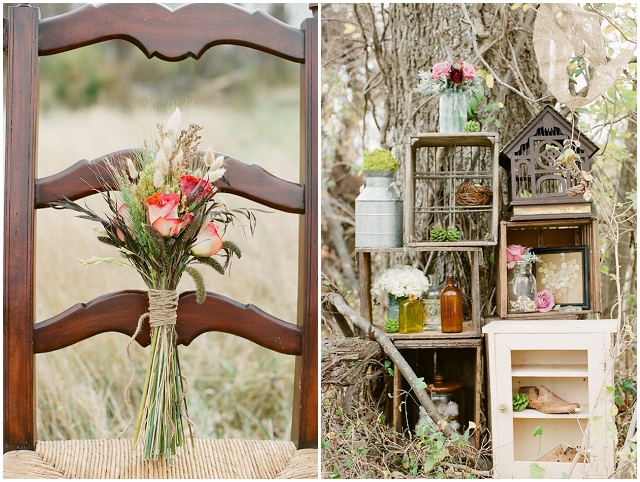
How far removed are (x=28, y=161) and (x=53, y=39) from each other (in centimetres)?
35

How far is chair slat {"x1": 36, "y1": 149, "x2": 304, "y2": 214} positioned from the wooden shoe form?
3.09 ft

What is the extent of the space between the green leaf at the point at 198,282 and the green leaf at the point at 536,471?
109 cm

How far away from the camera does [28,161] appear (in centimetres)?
168

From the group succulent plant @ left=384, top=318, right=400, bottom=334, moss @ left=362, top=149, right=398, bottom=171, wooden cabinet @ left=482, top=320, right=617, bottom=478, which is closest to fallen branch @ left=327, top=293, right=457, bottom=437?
succulent plant @ left=384, top=318, right=400, bottom=334

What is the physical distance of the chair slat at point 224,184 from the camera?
1.70 metres

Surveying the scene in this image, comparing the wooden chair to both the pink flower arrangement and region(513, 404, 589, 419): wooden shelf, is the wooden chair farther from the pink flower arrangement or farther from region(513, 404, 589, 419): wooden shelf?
region(513, 404, 589, 419): wooden shelf

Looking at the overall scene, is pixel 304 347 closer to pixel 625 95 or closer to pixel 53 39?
pixel 53 39

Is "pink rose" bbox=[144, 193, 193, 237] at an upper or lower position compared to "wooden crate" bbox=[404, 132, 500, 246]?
lower

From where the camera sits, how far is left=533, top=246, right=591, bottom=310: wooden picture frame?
2.01 meters

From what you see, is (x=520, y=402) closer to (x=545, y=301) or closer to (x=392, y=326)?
(x=545, y=301)

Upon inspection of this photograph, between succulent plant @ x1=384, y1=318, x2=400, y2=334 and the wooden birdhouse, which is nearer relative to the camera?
the wooden birdhouse

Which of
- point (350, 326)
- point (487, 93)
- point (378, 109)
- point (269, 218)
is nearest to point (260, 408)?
point (350, 326)

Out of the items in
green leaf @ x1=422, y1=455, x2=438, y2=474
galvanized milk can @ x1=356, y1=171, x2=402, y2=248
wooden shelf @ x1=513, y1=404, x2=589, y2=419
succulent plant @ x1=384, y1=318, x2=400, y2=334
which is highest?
galvanized milk can @ x1=356, y1=171, x2=402, y2=248

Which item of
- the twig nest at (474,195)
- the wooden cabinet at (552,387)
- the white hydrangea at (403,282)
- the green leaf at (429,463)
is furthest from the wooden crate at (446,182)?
the green leaf at (429,463)
